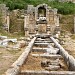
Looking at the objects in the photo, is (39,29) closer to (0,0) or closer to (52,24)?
(52,24)

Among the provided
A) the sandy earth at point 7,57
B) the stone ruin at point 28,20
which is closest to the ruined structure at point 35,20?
the stone ruin at point 28,20

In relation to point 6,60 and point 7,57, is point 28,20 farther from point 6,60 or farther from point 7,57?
point 6,60

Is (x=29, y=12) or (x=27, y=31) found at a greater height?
(x=29, y=12)

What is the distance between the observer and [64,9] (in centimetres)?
3691

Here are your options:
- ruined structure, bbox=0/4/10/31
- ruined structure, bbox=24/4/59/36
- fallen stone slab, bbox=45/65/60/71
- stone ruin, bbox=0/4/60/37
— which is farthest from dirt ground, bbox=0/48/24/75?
ruined structure, bbox=0/4/10/31

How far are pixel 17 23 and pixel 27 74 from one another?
82.3ft

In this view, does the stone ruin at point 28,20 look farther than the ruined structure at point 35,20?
Yes

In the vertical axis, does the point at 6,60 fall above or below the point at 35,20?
below

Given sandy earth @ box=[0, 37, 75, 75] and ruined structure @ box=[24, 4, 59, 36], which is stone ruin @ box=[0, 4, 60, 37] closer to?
ruined structure @ box=[24, 4, 59, 36]

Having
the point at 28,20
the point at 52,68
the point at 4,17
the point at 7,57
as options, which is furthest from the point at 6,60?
the point at 4,17

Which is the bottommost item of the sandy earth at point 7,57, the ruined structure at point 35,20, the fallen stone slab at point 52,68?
the sandy earth at point 7,57

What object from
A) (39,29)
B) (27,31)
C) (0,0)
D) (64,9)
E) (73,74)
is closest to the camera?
(73,74)

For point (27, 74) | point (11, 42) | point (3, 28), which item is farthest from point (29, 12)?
point (27, 74)

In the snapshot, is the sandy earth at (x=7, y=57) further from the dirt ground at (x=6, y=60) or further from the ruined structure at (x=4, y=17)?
the ruined structure at (x=4, y=17)
